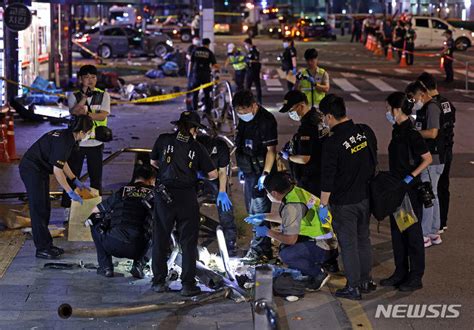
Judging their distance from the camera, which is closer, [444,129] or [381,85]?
[444,129]

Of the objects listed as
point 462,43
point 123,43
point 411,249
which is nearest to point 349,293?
point 411,249

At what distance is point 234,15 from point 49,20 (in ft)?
142

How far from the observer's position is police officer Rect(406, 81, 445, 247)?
32.9ft

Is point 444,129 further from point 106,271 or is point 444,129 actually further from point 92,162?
point 92,162

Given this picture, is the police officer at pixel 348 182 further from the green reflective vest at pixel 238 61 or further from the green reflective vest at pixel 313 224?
the green reflective vest at pixel 238 61

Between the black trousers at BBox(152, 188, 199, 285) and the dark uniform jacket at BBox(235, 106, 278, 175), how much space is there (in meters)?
1.51

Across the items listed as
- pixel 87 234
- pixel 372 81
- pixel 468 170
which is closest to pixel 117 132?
pixel 468 170

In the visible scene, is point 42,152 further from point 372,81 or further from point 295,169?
point 372,81

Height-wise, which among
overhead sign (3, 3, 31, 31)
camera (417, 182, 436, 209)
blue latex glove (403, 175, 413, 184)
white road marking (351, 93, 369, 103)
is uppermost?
overhead sign (3, 3, 31, 31)

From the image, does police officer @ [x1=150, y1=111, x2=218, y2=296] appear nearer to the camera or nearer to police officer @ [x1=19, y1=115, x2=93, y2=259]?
police officer @ [x1=19, y1=115, x2=93, y2=259]

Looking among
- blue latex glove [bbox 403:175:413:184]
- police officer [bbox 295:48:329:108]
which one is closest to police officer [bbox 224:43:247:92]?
police officer [bbox 295:48:329:108]

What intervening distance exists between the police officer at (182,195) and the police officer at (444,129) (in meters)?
2.82

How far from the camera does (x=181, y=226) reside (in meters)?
8.51

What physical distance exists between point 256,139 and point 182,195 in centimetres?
167
